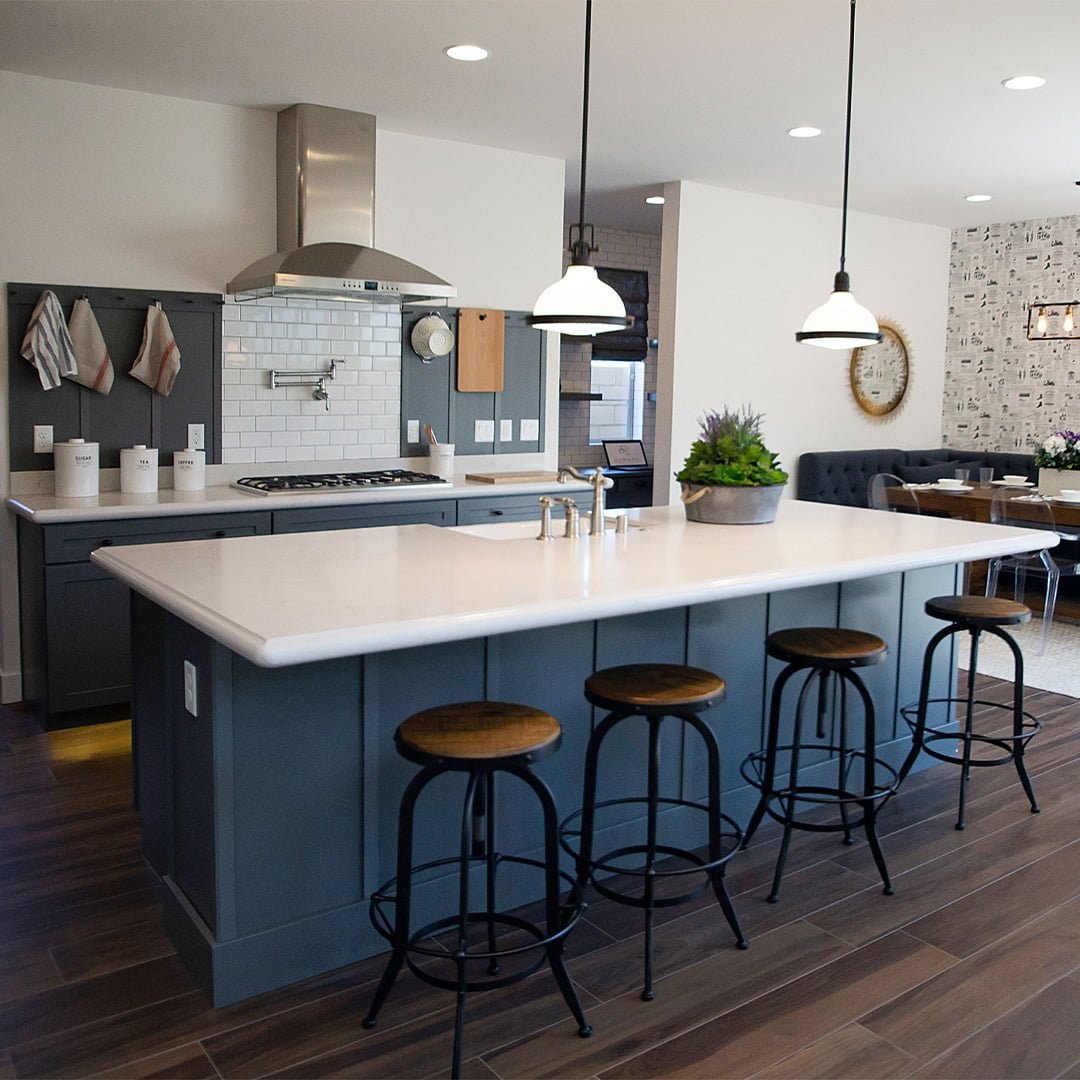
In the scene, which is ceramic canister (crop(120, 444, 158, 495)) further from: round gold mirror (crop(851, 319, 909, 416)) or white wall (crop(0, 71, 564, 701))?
round gold mirror (crop(851, 319, 909, 416))

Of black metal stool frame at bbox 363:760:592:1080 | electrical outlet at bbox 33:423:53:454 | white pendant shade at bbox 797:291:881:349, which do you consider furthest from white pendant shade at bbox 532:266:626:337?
electrical outlet at bbox 33:423:53:454

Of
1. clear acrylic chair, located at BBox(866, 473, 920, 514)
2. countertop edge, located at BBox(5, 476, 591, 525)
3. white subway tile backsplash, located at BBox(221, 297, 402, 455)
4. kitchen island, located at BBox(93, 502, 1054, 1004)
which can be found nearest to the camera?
kitchen island, located at BBox(93, 502, 1054, 1004)

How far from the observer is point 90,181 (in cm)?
481

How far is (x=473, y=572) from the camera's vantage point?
2852 millimetres

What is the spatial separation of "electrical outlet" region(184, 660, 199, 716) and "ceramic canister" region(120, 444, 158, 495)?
2.45m

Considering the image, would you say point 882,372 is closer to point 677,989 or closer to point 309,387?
point 309,387

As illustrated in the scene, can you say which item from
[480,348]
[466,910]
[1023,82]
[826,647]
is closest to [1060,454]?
[1023,82]

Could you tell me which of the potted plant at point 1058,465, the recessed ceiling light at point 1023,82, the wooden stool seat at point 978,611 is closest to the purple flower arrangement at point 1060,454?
the potted plant at point 1058,465

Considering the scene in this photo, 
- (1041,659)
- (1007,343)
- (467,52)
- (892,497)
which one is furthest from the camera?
(1007,343)

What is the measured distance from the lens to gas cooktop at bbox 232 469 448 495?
500cm

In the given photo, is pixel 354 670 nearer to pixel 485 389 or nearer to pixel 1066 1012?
pixel 1066 1012

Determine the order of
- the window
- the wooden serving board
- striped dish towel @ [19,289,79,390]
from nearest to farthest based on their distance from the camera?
striped dish towel @ [19,289,79,390] → the wooden serving board → the window

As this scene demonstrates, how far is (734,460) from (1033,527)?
341 cm

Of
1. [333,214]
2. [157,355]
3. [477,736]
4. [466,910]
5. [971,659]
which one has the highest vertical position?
[333,214]
